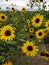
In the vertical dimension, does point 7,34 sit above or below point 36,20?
above

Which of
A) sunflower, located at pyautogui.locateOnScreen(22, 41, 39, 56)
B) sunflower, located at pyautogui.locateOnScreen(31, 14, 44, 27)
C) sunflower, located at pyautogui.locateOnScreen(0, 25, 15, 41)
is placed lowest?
sunflower, located at pyautogui.locateOnScreen(31, 14, 44, 27)

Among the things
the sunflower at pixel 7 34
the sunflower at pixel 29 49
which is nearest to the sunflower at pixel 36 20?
the sunflower at pixel 7 34

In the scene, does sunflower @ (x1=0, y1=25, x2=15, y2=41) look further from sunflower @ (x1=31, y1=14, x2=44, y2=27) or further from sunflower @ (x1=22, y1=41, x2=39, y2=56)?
sunflower @ (x1=31, y1=14, x2=44, y2=27)

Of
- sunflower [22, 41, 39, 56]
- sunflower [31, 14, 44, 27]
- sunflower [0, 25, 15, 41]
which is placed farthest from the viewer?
sunflower [31, 14, 44, 27]

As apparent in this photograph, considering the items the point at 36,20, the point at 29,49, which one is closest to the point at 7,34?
the point at 29,49

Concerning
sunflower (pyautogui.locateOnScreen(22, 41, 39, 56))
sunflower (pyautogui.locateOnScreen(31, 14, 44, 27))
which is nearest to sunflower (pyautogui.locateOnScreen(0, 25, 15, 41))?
sunflower (pyautogui.locateOnScreen(22, 41, 39, 56))

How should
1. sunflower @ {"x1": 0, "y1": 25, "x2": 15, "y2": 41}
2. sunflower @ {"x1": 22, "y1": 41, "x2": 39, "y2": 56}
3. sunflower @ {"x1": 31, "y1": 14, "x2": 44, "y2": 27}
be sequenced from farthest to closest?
sunflower @ {"x1": 31, "y1": 14, "x2": 44, "y2": 27}, sunflower @ {"x1": 0, "y1": 25, "x2": 15, "y2": 41}, sunflower @ {"x1": 22, "y1": 41, "x2": 39, "y2": 56}

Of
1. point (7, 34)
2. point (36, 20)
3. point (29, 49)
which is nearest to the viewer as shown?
point (29, 49)

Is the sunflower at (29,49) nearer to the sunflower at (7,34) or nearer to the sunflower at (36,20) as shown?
the sunflower at (7,34)

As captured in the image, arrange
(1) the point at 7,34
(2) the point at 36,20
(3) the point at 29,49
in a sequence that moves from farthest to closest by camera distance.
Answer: (2) the point at 36,20
(1) the point at 7,34
(3) the point at 29,49

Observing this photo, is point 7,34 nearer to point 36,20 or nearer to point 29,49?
point 29,49

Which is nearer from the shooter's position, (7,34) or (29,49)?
(29,49)

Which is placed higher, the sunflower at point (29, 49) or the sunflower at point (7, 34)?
the sunflower at point (7, 34)

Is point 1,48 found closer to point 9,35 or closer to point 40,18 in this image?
point 9,35
